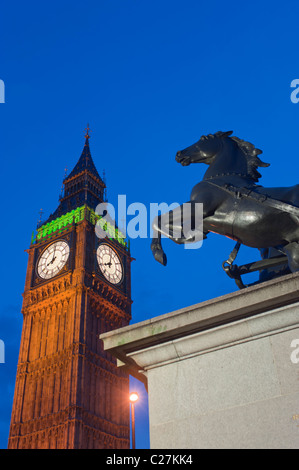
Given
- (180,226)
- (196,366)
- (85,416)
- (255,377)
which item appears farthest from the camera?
(85,416)

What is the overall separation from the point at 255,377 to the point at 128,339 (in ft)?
4.05

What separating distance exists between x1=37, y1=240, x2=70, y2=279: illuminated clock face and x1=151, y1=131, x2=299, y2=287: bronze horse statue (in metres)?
45.3

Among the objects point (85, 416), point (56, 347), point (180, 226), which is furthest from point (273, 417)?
point (56, 347)

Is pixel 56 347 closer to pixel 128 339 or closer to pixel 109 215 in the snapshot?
pixel 109 215

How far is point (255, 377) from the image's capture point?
433 centimetres

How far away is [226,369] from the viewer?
14.7ft

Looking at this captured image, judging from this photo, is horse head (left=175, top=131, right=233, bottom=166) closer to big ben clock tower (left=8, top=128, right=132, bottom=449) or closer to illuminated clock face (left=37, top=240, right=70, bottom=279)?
big ben clock tower (left=8, top=128, right=132, bottom=449)

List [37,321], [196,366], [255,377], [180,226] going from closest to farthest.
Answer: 1. [255,377]
2. [196,366]
3. [180,226]
4. [37,321]

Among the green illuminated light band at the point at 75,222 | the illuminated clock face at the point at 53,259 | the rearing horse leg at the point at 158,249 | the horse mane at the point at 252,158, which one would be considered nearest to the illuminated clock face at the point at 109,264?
the green illuminated light band at the point at 75,222

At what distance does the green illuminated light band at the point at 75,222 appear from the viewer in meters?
53.8

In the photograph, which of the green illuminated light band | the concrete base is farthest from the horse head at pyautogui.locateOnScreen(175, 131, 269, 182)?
the green illuminated light band

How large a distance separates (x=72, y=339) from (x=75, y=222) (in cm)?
1258

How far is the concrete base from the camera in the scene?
411 centimetres

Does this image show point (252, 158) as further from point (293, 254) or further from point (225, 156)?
point (293, 254)
